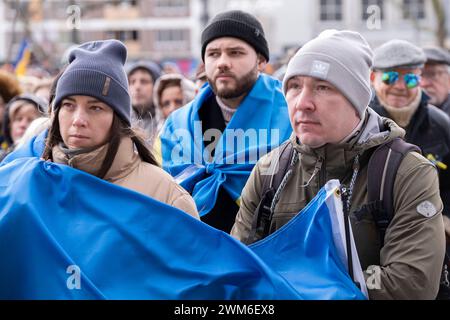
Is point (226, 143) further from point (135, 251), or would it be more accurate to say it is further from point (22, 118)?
point (22, 118)

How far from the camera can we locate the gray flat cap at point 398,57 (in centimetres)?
574

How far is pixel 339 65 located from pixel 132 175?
1024 mm

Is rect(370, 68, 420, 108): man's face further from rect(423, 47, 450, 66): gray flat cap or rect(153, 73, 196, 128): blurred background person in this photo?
rect(153, 73, 196, 128): blurred background person

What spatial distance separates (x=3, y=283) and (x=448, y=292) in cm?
176

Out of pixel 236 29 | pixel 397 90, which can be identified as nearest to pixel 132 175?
pixel 236 29

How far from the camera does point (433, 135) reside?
5.36 m

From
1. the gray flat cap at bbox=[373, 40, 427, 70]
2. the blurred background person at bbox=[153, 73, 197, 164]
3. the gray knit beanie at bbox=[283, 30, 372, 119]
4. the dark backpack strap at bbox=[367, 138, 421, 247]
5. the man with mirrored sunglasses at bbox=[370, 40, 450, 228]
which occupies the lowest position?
the dark backpack strap at bbox=[367, 138, 421, 247]

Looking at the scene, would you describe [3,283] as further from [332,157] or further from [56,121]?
[332,157]

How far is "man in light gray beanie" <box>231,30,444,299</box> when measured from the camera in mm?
3004


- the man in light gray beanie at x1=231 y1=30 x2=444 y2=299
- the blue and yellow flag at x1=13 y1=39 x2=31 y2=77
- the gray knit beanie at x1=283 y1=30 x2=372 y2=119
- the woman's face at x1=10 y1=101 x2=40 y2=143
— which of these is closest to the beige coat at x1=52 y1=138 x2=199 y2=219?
the man in light gray beanie at x1=231 y1=30 x2=444 y2=299

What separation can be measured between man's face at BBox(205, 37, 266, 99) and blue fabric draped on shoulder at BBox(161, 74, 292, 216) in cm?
8

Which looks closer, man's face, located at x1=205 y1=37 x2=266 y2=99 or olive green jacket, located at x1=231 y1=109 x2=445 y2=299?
olive green jacket, located at x1=231 y1=109 x2=445 y2=299
